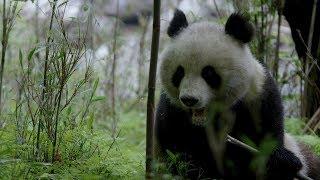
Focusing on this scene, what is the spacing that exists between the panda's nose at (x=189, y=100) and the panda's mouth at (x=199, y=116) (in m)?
0.26

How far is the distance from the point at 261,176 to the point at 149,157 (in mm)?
913

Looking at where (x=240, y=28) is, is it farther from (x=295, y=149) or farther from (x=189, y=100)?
(x=295, y=149)

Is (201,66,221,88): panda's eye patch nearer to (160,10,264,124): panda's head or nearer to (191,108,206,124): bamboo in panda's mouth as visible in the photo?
(160,10,264,124): panda's head

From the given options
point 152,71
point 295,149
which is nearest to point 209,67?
point 152,71

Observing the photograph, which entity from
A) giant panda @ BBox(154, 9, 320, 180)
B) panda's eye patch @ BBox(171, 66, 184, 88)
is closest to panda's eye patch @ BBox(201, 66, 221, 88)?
giant panda @ BBox(154, 9, 320, 180)

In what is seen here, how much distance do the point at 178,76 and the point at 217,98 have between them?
29cm

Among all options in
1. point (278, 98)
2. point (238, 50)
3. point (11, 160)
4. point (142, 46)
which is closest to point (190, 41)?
point (238, 50)

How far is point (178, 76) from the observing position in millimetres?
3738

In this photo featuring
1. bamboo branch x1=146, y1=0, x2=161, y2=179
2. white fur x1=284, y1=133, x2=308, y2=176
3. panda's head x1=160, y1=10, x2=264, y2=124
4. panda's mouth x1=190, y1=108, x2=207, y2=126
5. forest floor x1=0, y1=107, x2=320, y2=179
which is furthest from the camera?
white fur x1=284, y1=133, x2=308, y2=176

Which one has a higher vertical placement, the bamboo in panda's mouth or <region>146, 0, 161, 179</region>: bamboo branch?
<region>146, 0, 161, 179</region>: bamboo branch

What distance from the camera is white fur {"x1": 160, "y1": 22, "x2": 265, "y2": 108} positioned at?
3.64m

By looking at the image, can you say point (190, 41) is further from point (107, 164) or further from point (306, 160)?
point (306, 160)

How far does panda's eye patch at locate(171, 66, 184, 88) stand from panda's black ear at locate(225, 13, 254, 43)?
0.44m

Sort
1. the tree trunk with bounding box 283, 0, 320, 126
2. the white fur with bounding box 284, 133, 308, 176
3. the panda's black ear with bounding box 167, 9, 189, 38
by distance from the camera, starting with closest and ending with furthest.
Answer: the panda's black ear with bounding box 167, 9, 189, 38 < the white fur with bounding box 284, 133, 308, 176 < the tree trunk with bounding box 283, 0, 320, 126
